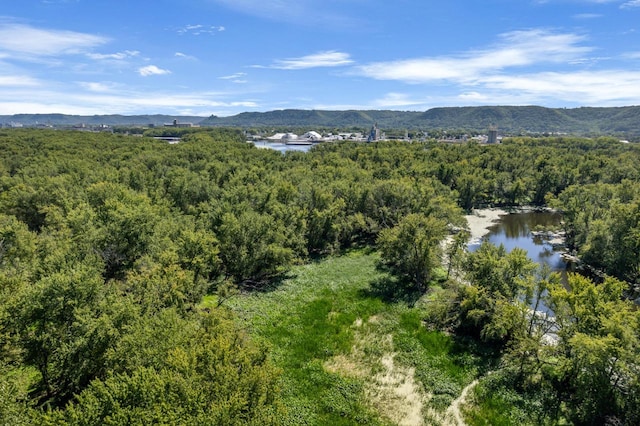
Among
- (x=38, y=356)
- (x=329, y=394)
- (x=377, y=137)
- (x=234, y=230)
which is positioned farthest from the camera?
(x=377, y=137)

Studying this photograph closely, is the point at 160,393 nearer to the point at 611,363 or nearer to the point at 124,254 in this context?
the point at 611,363

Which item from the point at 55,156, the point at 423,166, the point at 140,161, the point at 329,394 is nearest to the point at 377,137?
the point at 423,166

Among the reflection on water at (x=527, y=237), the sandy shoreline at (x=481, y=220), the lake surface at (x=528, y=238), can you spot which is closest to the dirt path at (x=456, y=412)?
the lake surface at (x=528, y=238)

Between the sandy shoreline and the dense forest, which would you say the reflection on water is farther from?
the dense forest

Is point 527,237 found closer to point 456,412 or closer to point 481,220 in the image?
point 481,220

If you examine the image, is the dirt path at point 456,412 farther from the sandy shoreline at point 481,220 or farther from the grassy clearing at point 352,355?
the sandy shoreline at point 481,220

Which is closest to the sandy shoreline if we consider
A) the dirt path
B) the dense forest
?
the dense forest

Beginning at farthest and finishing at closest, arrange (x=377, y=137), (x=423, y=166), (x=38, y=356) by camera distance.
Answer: (x=377, y=137), (x=423, y=166), (x=38, y=356)

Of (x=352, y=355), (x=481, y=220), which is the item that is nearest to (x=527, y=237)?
(x=481, y=220)
